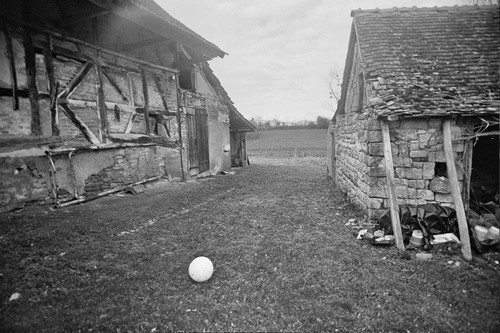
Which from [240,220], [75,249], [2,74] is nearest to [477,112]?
[240,220]

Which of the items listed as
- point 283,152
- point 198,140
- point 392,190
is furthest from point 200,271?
point 283,152

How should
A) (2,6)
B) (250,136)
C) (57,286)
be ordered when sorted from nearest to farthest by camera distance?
(57,286), (2,6), (250,136)

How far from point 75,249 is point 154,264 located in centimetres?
147

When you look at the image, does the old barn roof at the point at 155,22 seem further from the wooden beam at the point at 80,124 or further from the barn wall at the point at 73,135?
the wooden beam at the point at 80,124

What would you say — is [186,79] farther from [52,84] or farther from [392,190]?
[392,190]

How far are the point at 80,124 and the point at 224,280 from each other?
252 inches

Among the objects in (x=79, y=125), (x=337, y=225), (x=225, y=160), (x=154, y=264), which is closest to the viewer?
(x=154, y=264)

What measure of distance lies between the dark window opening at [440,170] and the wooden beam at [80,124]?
8941 millimetres

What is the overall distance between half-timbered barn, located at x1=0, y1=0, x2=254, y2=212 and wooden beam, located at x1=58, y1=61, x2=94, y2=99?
28 millimetres

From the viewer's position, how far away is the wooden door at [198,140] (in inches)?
483

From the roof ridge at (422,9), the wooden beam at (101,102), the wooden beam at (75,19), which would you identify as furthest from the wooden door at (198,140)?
the roof ridge at (422,9)

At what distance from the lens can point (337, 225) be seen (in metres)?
6.15

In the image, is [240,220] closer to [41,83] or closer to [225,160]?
[41,83]

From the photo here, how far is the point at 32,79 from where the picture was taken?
631cm
